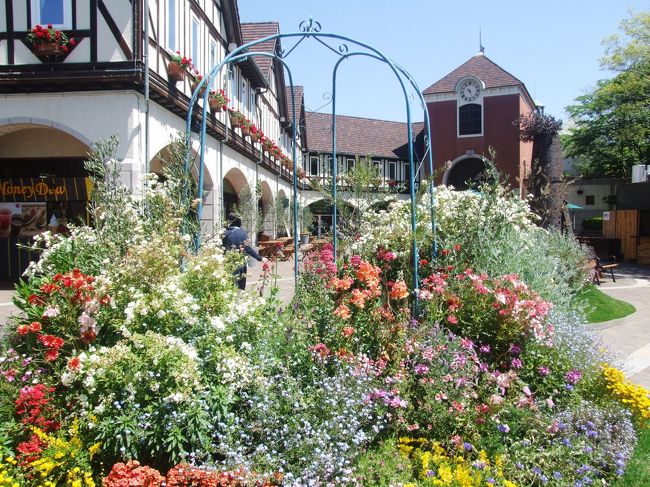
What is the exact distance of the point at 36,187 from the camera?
1290cm

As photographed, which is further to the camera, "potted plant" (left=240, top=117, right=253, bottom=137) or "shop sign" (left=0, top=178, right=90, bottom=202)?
"potted plant" (left=240, top=117, right=253, bottom=137)

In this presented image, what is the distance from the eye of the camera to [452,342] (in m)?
4.12

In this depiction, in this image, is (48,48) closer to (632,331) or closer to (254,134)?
(254,134)

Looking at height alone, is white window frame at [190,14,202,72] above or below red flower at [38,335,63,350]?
above

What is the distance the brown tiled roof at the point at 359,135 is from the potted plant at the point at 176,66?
2442cm

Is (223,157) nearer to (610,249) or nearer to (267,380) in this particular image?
(267,380)

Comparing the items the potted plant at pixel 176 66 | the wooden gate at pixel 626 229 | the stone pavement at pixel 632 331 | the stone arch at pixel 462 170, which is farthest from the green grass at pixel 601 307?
the stone arch at pixel 462 170

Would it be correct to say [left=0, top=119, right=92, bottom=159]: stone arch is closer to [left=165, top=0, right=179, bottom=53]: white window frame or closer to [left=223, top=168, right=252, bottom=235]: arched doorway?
[left=165, top=0, right=179, bottom=53]: white window frame

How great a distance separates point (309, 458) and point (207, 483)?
1.87 feet

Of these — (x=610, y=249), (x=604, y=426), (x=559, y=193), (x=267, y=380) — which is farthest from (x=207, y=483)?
(x=610, y=249)

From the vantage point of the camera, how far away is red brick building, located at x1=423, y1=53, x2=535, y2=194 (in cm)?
3036

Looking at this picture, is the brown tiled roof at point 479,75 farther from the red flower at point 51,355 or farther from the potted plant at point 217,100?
the red flower at point 51,355

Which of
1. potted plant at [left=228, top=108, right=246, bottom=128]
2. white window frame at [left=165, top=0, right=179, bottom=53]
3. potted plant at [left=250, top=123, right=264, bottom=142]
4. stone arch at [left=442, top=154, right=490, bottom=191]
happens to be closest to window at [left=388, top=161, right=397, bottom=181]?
stone arch at [left=442, top=154, right=490, bottom=191]

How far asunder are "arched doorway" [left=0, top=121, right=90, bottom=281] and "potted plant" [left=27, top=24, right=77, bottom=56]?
275cm
